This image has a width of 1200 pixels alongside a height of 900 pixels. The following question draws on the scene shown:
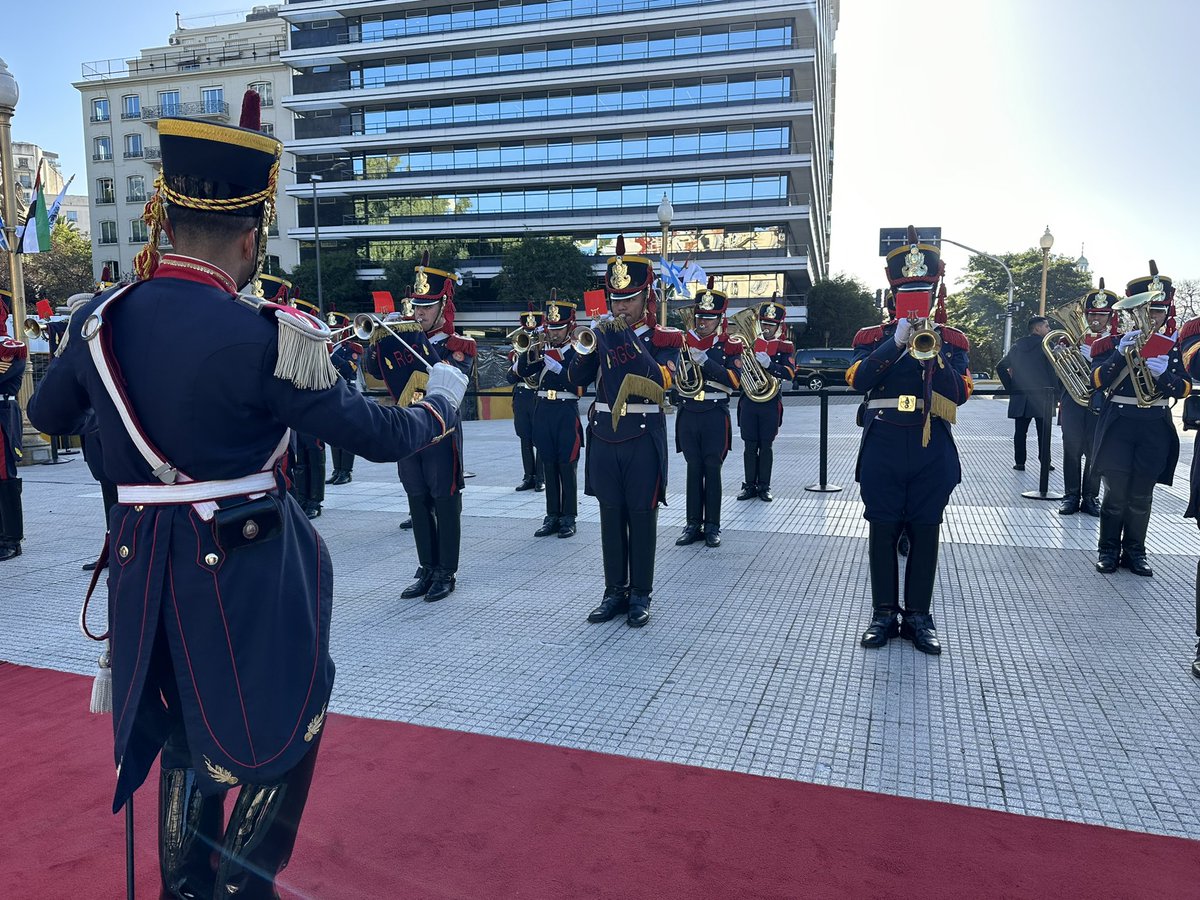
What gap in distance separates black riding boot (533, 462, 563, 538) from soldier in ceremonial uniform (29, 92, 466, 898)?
247 inches

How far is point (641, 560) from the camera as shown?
5664 mm

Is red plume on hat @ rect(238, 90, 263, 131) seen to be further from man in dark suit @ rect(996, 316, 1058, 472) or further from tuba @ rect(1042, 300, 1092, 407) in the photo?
man in dark suit @ rect(996, 316, 1058, 472)

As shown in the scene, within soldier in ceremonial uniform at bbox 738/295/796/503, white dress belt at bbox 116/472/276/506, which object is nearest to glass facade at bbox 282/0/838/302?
soldier in ceremonial uniform at bbox 738/295/796/503

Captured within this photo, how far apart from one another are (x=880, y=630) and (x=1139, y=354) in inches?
135

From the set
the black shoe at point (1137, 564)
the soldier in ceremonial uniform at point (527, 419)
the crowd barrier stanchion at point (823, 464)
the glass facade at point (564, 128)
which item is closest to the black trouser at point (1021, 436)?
the crowd barrier stanchion at point (823, 464)

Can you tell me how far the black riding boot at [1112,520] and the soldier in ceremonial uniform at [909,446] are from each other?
231cm

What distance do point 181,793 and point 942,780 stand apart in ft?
9.27

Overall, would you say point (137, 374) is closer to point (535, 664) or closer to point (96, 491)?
point (535, 664)

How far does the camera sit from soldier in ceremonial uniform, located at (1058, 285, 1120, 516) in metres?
8.14

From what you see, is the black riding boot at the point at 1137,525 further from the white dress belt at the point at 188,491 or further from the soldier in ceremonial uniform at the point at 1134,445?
the white dress belt at the point at 188,491

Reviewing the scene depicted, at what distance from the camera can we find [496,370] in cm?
2723

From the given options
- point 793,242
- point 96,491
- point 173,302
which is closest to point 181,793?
point 173,302

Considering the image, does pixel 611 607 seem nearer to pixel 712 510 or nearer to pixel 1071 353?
pixel 712 510

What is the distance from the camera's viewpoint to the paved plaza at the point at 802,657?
360cm
